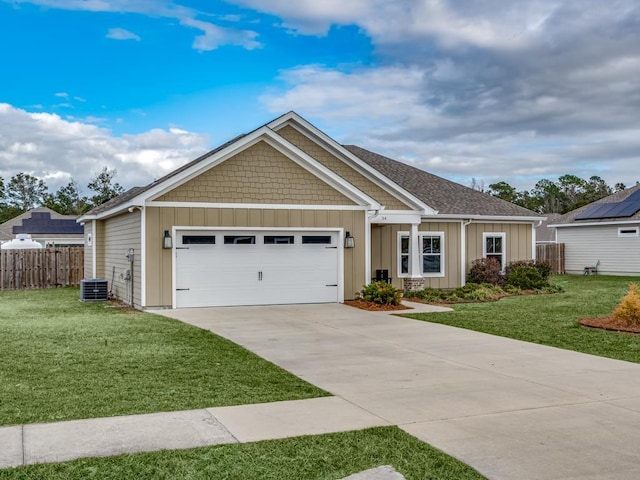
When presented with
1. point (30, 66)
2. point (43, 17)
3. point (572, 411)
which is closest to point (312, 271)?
point (43, 17)

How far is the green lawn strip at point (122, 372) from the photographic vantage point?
657 centimetres

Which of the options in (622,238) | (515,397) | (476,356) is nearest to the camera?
(515,397)

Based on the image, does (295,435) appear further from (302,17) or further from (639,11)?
(639,11)

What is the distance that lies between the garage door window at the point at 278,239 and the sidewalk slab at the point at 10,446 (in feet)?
37.7

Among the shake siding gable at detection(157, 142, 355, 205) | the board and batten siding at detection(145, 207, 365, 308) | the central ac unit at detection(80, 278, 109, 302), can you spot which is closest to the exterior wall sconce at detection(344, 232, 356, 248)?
the board and batten siding at detection(145, 207, 365, 308)

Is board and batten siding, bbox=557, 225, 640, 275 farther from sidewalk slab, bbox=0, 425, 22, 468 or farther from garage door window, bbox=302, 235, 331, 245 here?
sidewalk slab, bbox=0, 425, 22, 468

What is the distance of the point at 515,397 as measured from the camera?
23.4 ft

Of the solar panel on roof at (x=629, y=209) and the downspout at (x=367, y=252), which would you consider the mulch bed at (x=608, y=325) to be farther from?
the solar panel on roof at (x=629, y=209)

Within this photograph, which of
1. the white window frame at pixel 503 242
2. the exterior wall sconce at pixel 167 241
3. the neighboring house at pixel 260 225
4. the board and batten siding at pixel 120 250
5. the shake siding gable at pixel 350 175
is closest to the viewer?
the exterior wall sconce at pixel 167 241

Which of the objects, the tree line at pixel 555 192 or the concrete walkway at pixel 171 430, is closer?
the concrete walkway at pixel 171 430

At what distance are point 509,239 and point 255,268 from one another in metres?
11.2

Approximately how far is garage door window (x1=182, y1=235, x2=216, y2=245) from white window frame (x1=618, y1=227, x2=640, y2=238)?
22.3 metres

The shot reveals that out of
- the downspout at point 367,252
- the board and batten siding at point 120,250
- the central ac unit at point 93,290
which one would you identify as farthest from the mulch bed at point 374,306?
the central ac unit at point 93,290

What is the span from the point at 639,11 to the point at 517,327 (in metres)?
8.47
